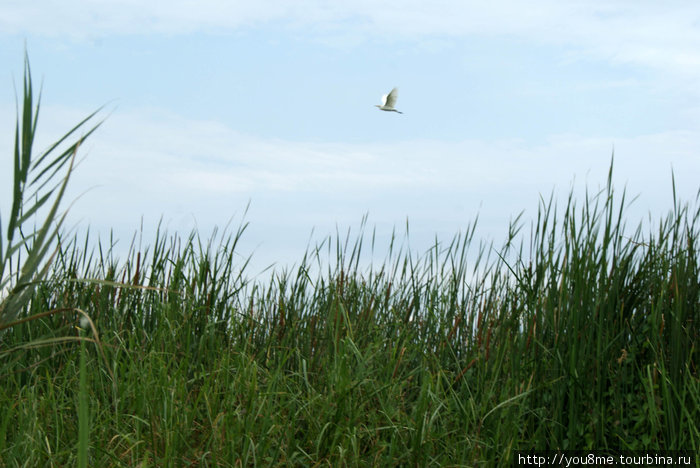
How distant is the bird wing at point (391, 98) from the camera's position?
251 inches

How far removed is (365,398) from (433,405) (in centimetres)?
41

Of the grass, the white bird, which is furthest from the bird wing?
the grass

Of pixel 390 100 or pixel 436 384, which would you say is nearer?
pixel 436 384

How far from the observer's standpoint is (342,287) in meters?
4.88

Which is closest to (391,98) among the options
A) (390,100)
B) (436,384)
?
(390,100)

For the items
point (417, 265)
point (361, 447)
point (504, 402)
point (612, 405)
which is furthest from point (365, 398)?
point (417, 265)

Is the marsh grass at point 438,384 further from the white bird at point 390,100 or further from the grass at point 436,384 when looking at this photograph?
the white bird at point 390,100

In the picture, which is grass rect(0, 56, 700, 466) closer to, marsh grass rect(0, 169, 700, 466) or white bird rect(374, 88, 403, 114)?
marsh grass rect(0, 169, 700, 466)

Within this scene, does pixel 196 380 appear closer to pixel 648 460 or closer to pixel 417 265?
pixel 417 265

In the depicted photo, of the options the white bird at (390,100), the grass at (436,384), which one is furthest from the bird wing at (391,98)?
the grass at (436,384)

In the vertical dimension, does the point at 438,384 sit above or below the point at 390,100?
below

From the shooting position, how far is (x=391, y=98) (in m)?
6.42

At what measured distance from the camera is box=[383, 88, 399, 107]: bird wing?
20.9 feet

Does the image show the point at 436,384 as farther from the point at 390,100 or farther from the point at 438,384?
the point at 390,100
